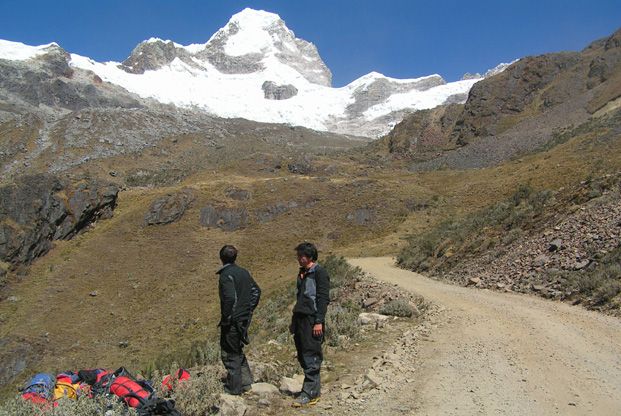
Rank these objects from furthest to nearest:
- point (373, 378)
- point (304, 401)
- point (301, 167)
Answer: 1. point (301, 167)
2. point (373, 378)
3. point (304, 401)

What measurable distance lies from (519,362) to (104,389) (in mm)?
6003

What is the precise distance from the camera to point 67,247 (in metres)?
32.2

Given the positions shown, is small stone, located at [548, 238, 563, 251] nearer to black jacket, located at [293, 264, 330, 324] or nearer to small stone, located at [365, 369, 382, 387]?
small stone, located at [365, 369, 382, 387]

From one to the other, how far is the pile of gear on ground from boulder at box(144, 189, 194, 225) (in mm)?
31039

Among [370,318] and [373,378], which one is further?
[370,318]

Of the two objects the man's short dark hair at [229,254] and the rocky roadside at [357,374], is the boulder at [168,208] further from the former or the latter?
the man's short dark hair at [229,254]

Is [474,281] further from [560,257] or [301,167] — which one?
[301,167]

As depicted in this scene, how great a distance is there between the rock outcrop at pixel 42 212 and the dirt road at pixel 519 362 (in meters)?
28.1

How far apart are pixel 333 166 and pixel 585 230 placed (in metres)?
44.5

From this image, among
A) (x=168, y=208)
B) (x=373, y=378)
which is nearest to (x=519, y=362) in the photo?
(x=373, y=378)

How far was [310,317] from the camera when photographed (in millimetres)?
6238

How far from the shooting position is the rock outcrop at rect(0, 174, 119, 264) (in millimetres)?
29812

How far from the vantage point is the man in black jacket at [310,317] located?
20.3 feet

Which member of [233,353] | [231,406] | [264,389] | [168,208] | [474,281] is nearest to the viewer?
[231,406]
